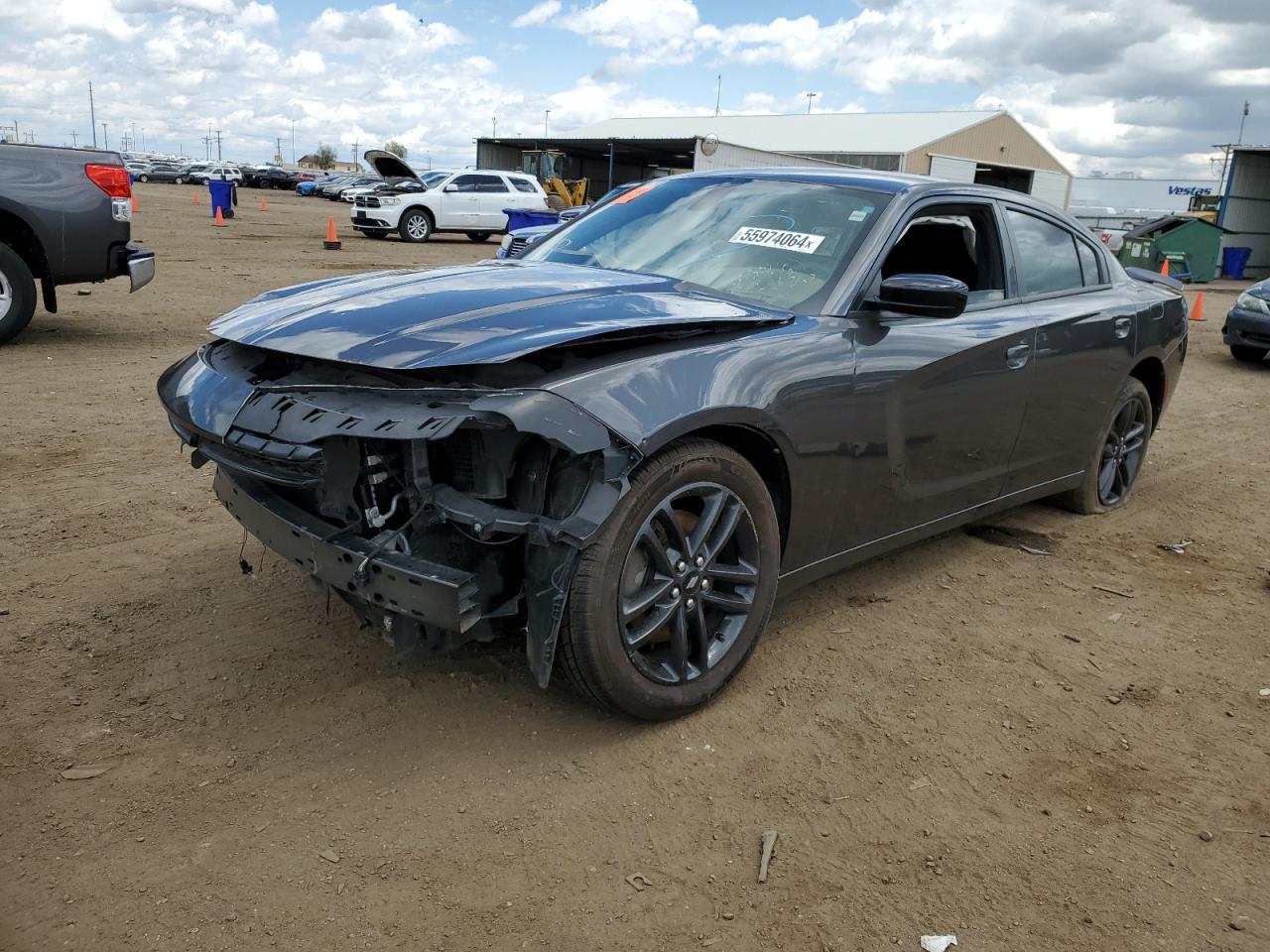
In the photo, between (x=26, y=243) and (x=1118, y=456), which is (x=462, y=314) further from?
(x=26, y=243)

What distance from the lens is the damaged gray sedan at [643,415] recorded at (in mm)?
2600

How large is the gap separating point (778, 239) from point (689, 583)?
4.73 ft

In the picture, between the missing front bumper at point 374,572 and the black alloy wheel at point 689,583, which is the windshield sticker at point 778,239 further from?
Answer: the missing front bumper at point 374,572

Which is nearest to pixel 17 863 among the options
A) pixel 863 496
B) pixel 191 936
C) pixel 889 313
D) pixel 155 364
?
pixel 191 936

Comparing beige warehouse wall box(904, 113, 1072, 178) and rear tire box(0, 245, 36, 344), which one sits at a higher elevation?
beige warehouse wall box(904, 113, 1072, 178)

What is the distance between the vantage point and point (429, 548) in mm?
2625

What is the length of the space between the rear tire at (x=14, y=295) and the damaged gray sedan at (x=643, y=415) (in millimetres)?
5685

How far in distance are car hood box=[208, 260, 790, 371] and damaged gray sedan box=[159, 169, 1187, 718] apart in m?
0.01

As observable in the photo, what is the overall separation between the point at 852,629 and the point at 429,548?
6.06 ft

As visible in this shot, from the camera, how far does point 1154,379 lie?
5.45 meters

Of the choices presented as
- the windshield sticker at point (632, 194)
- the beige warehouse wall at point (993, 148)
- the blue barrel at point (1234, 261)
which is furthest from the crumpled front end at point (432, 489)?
the beige warehouse wall at point (993, 148)

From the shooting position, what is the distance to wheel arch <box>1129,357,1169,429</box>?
530cm

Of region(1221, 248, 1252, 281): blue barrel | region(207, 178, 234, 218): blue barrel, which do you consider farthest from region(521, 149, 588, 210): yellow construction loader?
region(1221, 248, 1252, 281): blue barrel

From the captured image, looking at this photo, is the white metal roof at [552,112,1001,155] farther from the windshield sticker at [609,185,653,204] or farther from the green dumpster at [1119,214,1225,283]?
the windshield sticker at [609,185,653,204]
